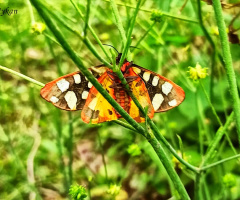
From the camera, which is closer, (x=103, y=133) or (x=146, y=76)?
(x=146, y=76)

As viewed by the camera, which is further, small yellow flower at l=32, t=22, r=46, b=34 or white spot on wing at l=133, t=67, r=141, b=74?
small yellow flower at l=32, t=22, r=46, b=34

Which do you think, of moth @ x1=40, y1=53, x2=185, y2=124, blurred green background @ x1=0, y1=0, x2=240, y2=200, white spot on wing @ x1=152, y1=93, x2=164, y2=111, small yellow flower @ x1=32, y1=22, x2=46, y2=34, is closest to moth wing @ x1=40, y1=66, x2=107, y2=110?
moth @ x1=40, y1=53, x2=185, y2=124

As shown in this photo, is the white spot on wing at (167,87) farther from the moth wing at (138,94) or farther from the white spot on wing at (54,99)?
the white spot on wing at (54,99)

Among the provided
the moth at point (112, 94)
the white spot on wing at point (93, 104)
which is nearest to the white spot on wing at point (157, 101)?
the moth at point (112, 94)

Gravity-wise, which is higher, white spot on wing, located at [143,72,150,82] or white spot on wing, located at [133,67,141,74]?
white spot on wing, located at [133,67,141,74]

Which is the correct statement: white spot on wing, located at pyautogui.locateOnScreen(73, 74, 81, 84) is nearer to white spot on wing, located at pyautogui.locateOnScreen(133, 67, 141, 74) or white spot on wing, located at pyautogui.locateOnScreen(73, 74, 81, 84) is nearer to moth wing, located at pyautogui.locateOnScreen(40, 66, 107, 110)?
moth wing, located at pyautogui.locateOnScreen(40, 66, 107, 110)

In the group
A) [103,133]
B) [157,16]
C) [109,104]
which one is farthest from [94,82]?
[103,133]

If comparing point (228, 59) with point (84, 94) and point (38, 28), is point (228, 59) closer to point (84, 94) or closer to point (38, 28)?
point (84, 94)

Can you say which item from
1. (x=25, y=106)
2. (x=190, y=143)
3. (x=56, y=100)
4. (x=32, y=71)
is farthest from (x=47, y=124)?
(x=56, y=100)
